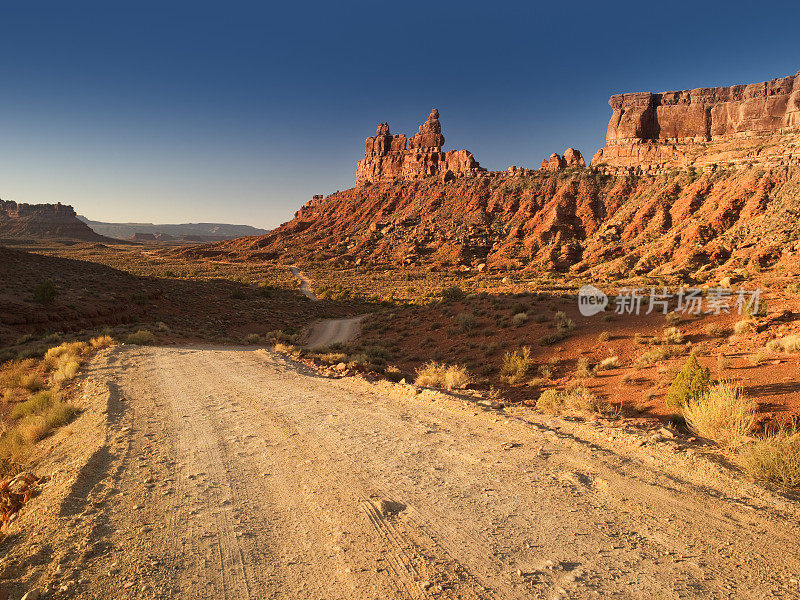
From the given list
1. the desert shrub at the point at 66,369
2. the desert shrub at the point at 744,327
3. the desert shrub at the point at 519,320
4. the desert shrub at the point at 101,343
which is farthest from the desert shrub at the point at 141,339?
the desert shrub at the point at 744,327

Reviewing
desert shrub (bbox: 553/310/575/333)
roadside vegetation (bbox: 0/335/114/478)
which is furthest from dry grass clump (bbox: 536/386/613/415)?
roadside vegetation (bbox: 0/335/114/478)

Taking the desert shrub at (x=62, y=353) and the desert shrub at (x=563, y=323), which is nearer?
the desert shrub at (x=62, y=353)

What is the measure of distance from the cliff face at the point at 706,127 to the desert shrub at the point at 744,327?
58.9 metres

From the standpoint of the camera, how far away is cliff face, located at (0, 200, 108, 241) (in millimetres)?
139125

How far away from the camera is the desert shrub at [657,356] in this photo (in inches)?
428

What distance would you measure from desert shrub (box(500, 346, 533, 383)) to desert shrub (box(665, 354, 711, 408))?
5033 millimetres

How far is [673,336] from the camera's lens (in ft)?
40.1

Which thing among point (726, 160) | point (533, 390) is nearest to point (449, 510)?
point (533, 390)

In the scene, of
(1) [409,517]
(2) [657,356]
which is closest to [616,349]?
(2) [657,356]

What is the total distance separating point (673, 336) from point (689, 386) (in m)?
5.95

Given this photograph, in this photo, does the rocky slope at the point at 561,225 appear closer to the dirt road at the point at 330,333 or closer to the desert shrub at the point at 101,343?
the dirt road at the point at 330,333

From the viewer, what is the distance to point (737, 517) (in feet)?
12.8

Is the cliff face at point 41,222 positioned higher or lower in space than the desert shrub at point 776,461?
higher

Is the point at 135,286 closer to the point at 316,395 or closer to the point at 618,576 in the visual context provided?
the point at 316,395
